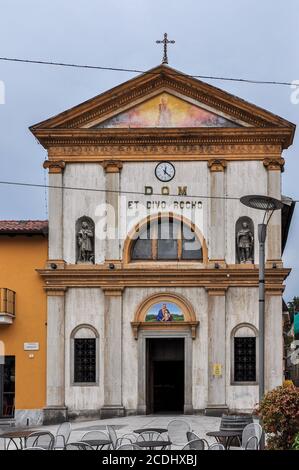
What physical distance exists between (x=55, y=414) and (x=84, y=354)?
2.07m

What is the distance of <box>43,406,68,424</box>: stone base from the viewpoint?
2536cm

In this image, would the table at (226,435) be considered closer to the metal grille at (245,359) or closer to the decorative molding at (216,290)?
the metal grille at (245,359)

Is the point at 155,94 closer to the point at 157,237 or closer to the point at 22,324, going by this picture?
the point at 157,237

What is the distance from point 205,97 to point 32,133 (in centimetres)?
577

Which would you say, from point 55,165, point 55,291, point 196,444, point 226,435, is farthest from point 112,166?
point 196,444

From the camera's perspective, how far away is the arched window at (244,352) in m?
25.4

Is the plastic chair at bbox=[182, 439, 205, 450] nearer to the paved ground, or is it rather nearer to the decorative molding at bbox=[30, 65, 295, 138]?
the paved ground

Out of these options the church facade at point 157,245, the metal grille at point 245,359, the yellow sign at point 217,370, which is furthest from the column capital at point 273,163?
the yellow sign at point 217,370

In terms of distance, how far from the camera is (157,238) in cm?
2641

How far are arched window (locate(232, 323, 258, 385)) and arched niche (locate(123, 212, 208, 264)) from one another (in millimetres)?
2543

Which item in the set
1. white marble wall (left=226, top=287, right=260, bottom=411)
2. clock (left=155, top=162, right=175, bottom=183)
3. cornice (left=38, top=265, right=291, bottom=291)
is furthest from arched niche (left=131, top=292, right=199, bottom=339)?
clock (left=155, top=162, right=175, bottom=183)

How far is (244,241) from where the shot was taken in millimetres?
25969

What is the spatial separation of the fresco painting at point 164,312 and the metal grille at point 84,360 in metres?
1.99
